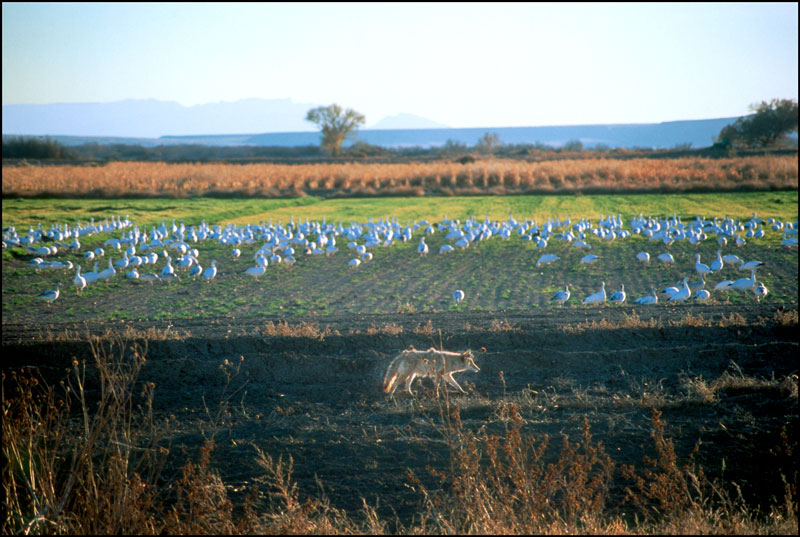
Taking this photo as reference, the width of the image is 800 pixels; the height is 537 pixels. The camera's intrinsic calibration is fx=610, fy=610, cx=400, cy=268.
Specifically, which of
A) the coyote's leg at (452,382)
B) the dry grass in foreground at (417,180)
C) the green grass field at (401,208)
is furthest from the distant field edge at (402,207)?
the coyote's leg at (452,382)

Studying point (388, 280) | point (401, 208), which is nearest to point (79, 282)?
point (388, 280)

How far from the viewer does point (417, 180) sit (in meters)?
51.1

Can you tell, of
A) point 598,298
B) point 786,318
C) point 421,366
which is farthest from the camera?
point 598,298

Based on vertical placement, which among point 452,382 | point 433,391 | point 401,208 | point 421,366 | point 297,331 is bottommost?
point 433,391

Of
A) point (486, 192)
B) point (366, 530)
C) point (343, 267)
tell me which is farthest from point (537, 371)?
point (486, 192)

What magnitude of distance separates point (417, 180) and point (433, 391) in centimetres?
4337

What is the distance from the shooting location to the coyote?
824 centimetres

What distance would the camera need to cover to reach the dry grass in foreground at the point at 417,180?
45.2m

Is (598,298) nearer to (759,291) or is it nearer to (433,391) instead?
(759,291)

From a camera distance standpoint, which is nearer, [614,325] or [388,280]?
[614,325]

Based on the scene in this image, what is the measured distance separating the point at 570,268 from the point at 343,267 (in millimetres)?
7309

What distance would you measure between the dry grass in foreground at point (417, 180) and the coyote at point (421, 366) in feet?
129

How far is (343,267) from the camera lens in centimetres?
2036

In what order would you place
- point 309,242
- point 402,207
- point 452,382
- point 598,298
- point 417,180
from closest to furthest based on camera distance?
point 452,382 → point 598,298 → point 309,242 → point 402,207 → point 417,180
